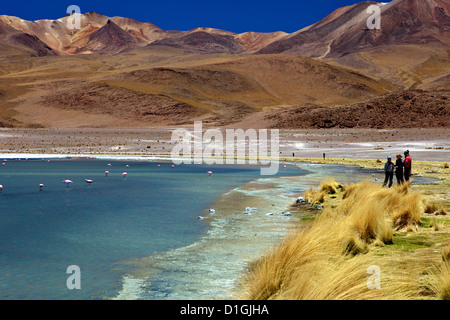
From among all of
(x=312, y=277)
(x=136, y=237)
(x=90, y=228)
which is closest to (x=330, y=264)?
(x=312, y=277)

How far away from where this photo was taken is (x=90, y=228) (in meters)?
13.7

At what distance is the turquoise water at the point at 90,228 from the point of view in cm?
895

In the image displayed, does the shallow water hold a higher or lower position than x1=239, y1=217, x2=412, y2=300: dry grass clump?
lower

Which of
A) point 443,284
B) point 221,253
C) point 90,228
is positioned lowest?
point 221,253

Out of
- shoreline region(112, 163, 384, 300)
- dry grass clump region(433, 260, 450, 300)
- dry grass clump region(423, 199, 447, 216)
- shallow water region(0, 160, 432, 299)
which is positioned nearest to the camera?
dry grass clump region(433, 260, 450, 300)

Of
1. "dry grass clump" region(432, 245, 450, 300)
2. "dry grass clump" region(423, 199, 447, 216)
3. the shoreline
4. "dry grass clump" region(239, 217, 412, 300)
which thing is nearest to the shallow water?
the shoreline

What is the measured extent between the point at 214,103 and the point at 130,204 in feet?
401

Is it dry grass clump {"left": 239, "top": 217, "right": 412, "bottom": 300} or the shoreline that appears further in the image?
the shoreline

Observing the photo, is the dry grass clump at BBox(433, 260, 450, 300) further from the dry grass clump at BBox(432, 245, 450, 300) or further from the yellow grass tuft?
the yellow grass tuft

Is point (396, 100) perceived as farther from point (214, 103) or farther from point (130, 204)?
point (130, 204)

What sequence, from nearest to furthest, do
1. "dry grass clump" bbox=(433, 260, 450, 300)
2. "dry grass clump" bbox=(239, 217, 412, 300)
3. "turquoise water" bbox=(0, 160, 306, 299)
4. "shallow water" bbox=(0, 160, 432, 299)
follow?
"dry grass clump" bbox=(239, 217, 412, 300) < "dry grass clump" bbox=(433, 260, 450, 300) < "shallow water" bbox=(0, 160, 432, 299) < "turquoise water" bbox=(0, 160, 306, 299)

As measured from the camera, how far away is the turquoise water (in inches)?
352

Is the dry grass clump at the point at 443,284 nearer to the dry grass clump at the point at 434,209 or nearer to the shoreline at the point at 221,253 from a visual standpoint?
the shoreline at the point at 221,253

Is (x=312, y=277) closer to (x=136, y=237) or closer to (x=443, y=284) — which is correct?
(x=443, y=284)
